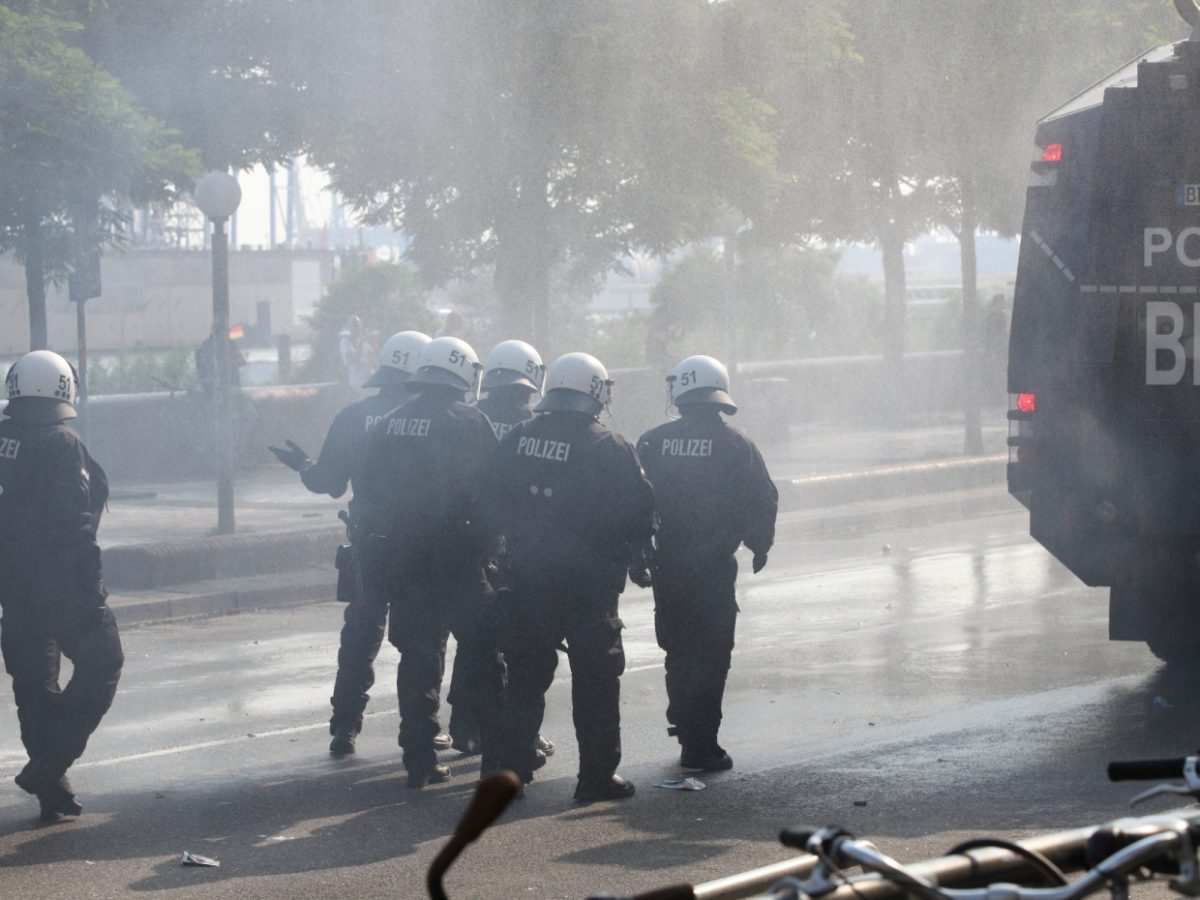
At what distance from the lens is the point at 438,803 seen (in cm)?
709

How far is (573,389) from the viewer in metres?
7.29

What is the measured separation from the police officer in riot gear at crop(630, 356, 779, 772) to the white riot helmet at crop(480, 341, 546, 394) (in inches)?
38.4

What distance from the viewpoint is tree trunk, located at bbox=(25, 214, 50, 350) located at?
52.3 ft

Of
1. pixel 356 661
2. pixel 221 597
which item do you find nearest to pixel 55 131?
pixel 221 597

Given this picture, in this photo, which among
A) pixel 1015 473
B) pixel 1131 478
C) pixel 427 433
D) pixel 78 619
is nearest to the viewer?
pixel 78 619

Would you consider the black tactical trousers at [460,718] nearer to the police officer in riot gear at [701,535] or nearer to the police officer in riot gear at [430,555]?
the police officer in riot gear at [430,555]

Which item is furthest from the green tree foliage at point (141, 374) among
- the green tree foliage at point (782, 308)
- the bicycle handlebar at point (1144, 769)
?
the bicycle handlebar at point (1144, 769)

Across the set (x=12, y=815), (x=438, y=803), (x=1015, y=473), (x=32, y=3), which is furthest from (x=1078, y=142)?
(x=32, y=3)

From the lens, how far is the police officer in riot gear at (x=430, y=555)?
7395mm

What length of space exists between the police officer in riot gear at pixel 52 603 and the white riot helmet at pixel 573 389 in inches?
72.7

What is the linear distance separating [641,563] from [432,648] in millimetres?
927

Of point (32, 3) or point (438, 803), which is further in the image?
point (32, 3)

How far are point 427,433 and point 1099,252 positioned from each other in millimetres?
3114

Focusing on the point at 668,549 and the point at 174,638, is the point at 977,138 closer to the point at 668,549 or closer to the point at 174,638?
the point at 174,638
